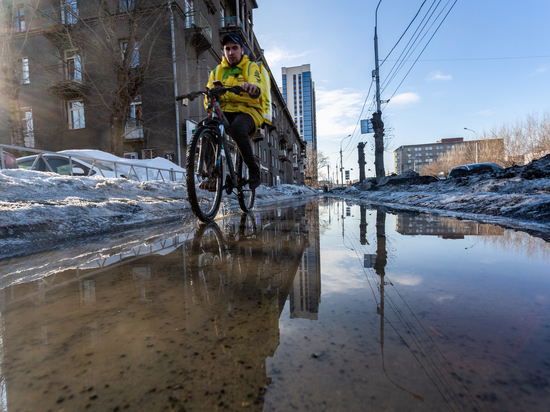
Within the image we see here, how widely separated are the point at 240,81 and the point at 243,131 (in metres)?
0.68

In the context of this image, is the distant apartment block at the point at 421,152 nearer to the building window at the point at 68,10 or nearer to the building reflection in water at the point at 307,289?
the building window at the point at 68,10

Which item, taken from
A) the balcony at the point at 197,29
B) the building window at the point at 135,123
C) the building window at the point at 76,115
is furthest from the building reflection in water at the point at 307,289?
the building window at the point at 76,115

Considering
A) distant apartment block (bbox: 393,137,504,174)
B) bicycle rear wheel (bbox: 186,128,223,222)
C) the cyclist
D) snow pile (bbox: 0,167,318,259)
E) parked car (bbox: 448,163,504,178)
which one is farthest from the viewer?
distant apartment block (bbox: 393,137,504,174)

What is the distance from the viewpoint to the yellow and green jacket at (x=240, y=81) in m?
3.42

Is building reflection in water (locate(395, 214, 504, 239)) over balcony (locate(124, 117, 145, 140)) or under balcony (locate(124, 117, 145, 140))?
under

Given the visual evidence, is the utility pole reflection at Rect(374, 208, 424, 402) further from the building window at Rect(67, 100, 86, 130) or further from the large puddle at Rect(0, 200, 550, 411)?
the building window at Rect(67, 100, 86, 130)

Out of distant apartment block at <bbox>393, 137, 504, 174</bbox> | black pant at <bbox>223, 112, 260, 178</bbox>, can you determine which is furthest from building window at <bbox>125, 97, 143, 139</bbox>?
distant apartment block at <bbox>393, 137, 504, 174</bbox>

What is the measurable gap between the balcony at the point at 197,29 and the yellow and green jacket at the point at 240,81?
14.5 meters

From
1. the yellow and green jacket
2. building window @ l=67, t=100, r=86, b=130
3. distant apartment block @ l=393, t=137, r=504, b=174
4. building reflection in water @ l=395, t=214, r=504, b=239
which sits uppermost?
distant apartment block @ l=393, t=137, r=504, b=174

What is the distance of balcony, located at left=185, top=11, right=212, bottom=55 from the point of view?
49.8 ft

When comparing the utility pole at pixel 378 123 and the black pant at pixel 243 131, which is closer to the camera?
the black pant at pixel 243 131

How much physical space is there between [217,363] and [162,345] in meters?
0.19

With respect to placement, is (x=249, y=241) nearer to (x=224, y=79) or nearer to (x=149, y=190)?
(x=224, y=79)

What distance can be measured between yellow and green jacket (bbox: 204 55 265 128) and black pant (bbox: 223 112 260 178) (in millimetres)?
85
